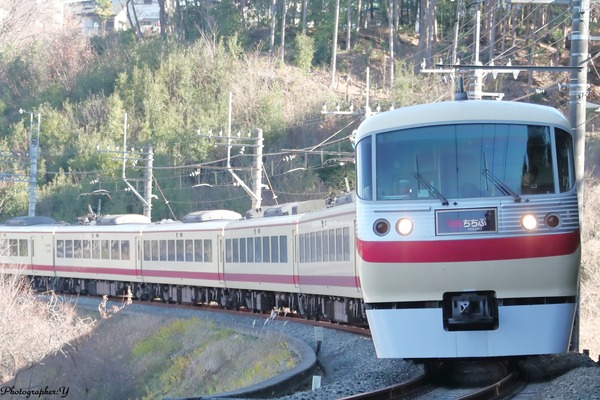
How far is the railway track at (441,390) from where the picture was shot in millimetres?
9758

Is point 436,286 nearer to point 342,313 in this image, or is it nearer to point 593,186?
point 342,313

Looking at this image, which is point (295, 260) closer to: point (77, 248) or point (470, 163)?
point (470, 163)

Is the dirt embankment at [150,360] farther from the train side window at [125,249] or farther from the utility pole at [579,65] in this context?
the utility pole at [579,65]

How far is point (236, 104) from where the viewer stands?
52.2m

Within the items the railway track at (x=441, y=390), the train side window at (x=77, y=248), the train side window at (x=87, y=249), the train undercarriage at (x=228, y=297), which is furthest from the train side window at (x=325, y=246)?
the train side window at (x=77, y=248)

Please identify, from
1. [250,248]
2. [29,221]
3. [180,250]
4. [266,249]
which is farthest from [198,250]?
[29,221]

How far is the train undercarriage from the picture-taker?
19.4 metres

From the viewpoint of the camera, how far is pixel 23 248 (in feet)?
122

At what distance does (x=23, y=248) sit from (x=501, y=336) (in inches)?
1149

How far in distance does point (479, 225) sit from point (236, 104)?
140 ft

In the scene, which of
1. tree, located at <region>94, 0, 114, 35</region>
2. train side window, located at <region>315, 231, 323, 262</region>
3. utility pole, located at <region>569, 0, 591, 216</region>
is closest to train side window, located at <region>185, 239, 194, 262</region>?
train side window, located at <region>315, 231, 323, 262</region>

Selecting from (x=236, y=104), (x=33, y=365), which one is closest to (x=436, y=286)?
(x=33, y=365)

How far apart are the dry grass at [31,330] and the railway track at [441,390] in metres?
16.2

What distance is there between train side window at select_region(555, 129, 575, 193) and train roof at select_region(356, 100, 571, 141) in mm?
122
